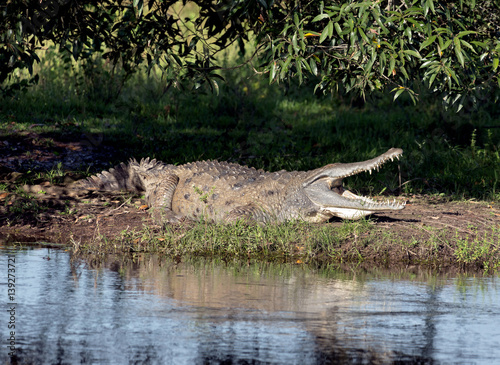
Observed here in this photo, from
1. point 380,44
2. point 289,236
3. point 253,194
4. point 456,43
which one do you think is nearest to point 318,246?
point 289,236

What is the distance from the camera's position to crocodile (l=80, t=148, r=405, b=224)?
24.4ft

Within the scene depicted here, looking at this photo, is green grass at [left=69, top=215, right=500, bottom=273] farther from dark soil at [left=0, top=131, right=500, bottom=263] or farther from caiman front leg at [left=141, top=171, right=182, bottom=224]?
caiman front leg at [left=141, top=171, right=182, bottom=224]

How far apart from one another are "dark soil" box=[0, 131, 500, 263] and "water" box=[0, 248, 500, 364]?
0.87m

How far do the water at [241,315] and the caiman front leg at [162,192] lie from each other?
210cm

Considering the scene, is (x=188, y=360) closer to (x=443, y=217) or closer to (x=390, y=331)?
(x=390, y=331)

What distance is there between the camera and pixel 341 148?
11.6m

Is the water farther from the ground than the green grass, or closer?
closer

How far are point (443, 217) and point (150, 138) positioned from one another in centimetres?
577

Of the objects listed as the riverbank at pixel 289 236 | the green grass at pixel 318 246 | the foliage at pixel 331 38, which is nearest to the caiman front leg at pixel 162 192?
the riverbank at pixel 289 236

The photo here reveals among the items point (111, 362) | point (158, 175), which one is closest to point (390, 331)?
point (111, 362)

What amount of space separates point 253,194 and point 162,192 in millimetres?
1228

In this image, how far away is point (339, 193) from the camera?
780cm

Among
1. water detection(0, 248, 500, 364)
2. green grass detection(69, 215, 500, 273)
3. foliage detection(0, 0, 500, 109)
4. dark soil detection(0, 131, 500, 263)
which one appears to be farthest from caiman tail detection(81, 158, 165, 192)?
water detection(0, 248, 500, 364)

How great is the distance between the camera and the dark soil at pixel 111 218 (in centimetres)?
684
